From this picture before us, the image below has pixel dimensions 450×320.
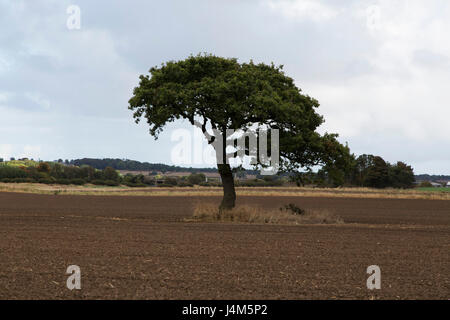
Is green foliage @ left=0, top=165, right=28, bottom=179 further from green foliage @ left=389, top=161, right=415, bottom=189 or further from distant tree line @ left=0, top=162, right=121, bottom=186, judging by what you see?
green foliage @ left=389, top=161, right=415, bottom=189

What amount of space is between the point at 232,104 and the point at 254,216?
271 inches

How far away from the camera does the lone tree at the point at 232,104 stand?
28.8 metres

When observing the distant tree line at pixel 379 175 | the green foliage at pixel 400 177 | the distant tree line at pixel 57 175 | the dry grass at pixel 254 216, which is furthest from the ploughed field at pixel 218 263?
the green foliage at pixel 400 177

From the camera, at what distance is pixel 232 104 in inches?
1133

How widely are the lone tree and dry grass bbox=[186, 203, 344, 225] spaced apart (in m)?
0.90

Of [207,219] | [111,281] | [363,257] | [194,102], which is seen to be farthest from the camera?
[207,219]

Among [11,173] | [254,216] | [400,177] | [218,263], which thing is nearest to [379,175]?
[400,177]

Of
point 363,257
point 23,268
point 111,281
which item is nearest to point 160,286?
point 111,281

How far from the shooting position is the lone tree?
2881 centimetres

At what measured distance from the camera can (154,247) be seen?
710 inches

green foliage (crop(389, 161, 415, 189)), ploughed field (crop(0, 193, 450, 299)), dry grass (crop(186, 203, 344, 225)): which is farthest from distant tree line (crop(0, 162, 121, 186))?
ploughed field (crop(0, 193, 450, 299))

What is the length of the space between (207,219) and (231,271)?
18.3 meters

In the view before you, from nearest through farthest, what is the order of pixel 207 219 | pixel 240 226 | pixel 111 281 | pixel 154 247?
pixel 111 281, pixel 154 247, pixel 240 226, pixel 207 219

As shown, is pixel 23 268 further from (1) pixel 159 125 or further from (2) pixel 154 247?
(1) pixel 159 125
